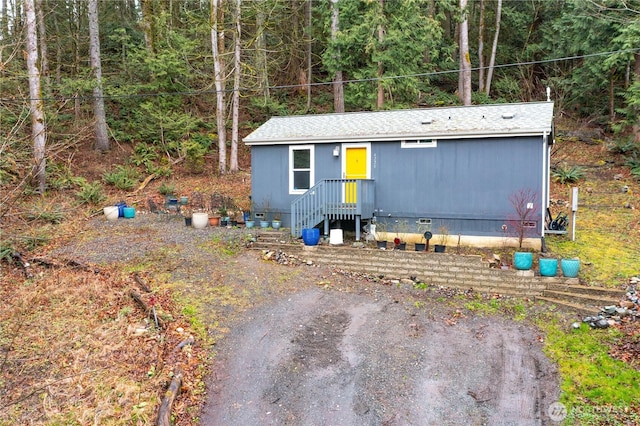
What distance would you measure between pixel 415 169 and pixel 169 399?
301 inches

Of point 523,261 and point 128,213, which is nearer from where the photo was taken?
point 523,261

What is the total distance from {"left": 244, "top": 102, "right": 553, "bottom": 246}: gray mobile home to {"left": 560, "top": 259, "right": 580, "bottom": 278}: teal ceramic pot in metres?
1.80

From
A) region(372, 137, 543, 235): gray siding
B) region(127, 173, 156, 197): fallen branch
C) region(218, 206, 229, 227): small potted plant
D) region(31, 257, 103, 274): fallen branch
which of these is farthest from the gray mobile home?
region(127, 173, 156, 197): fallen branch

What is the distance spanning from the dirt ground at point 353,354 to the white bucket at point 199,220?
2785mm

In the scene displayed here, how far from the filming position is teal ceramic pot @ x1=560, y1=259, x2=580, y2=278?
288 inches

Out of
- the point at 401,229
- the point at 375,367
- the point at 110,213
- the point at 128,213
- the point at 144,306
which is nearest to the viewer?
the point at 375,367

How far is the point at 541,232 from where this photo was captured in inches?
359

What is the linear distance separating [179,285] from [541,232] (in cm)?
766

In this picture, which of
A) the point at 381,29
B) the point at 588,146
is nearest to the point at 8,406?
the point at 381,29

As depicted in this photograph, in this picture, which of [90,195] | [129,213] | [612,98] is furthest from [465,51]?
[90,195]

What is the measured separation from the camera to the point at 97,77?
16578 millimetres

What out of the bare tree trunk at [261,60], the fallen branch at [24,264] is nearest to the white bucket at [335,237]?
the fallen branch at [24,264]

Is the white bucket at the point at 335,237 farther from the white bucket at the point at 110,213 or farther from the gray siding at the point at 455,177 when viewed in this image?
the white bucket at the point at 110,213

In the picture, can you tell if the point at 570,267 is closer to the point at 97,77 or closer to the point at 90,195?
the point at 90,195
